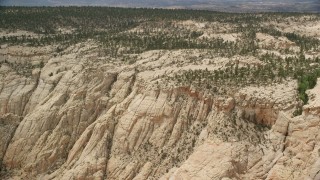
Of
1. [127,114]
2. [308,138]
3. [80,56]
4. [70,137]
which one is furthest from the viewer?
[80,56]

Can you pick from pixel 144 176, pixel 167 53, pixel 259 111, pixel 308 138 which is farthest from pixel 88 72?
pixel 308 138

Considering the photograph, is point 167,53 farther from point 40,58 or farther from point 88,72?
point 40,58

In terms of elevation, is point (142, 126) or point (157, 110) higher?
point (157, 110)

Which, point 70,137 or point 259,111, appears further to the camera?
point 70,137

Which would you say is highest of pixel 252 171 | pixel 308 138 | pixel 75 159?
pixel 308 138

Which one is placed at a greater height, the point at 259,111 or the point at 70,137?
the point at 259,111

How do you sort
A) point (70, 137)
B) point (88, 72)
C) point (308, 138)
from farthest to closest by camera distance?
1. point (88, 72)
2. point (70, 137)
3. point (308, 138)

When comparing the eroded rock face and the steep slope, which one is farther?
the steep slope

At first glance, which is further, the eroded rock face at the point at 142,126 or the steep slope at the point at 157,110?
the steep slope at the point at 157,110
